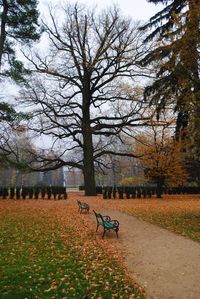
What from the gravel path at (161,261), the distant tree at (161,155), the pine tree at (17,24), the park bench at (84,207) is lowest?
Result: the gravel path at (161,261)

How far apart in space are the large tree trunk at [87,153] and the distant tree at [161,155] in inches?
183

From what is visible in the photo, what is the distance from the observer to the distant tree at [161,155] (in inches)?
1099

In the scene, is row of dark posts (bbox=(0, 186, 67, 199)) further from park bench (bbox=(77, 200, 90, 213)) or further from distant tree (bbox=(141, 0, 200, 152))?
distant tree (bbox=(141, 0, 200, 152))

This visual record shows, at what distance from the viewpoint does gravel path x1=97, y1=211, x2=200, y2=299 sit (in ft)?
18.4

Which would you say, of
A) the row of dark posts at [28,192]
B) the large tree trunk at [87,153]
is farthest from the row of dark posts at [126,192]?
the row of dark posts at [28,192]

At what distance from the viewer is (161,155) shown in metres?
27.9

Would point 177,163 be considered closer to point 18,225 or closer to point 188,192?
point 188,192

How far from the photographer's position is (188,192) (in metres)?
37.1

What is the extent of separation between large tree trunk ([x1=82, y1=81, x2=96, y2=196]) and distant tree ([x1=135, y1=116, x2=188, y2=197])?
4.64m

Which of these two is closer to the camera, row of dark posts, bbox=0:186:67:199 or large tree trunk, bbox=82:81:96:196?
row of dark posts, bbox=0:186:67:199

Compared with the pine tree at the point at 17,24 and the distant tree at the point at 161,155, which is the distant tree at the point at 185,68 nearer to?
the pine tree at the point at 17,24

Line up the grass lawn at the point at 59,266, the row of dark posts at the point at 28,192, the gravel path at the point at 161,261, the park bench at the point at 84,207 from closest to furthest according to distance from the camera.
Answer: the grass lawn at the point at 59,266 → the gravel path at the point at 161,261 → the park bench at the point at 84,207 → the row of dark posts at the point at 28,192

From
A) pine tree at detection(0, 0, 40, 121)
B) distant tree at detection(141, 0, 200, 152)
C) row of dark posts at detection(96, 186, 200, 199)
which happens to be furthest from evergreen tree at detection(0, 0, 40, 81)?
row of dark posts at detection(96, 186, 200, 199)

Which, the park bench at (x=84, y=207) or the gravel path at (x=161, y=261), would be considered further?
the park bench at (x=84, y=207)
